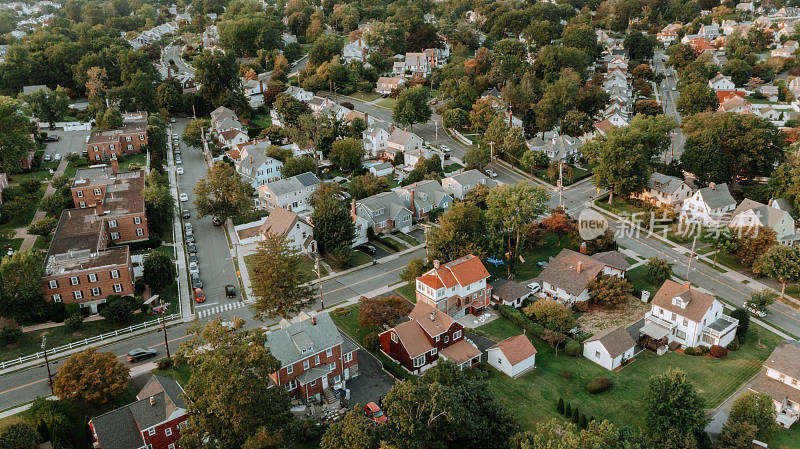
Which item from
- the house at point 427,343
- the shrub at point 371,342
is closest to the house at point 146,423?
the shrub at point 371,342

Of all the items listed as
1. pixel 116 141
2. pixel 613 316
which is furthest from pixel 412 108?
pixel 613 316

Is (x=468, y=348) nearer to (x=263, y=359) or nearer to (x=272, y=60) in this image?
(x=263, y=359)

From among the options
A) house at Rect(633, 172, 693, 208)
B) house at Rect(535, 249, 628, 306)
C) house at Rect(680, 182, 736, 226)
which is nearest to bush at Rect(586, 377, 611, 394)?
house at Rect(535, 249, 628, 306)

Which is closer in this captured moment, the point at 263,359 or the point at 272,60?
the point at 263,359

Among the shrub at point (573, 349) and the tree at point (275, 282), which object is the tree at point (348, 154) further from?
the shrub at point (573, 349)

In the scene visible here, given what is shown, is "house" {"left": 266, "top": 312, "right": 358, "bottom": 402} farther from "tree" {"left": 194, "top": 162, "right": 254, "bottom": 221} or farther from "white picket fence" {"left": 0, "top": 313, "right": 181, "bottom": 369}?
"tree" {"left": 194, "top": 162, "right": 254, "bottom": 221}

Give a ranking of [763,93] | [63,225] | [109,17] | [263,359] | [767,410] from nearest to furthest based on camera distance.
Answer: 1. [263,359]
2. [767,410]
3. [63,225]
4. [763,93]
5. [109,17]

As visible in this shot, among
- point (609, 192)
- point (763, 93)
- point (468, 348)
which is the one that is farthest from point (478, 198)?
point (763, 93)
